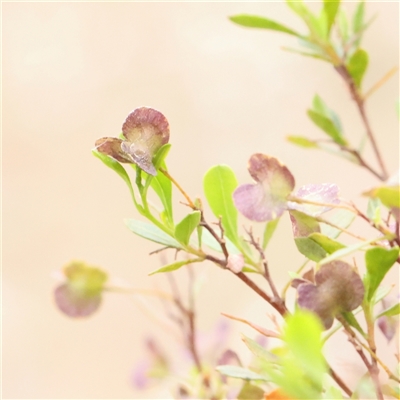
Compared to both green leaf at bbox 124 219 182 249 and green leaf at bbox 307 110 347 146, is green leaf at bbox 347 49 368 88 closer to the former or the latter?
green leaf at bbox 307 110 347 146

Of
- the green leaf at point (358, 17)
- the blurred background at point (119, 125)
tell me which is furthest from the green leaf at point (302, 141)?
the blurred background at point (119, 125)

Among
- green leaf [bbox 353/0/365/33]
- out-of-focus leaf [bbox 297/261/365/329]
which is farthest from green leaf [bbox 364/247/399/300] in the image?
green leaf [bbox 353/0/365/33]

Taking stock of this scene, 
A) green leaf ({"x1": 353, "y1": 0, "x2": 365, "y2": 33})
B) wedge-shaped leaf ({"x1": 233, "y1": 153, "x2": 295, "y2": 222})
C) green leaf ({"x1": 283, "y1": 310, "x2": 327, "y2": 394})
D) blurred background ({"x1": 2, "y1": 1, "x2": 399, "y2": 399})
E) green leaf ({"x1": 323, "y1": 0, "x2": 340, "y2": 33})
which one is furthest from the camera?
blurred background ({"x1": 2, "y1": 1, "x2": 399, "y2": 399})

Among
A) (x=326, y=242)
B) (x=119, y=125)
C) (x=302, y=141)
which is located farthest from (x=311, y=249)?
(x=119, y=125)

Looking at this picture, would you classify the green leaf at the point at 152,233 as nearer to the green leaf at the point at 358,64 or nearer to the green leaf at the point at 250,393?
the green leaf at the point at 250,393

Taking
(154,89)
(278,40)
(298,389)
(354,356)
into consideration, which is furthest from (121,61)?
(298,389)

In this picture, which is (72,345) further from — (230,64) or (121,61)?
(230,64)
